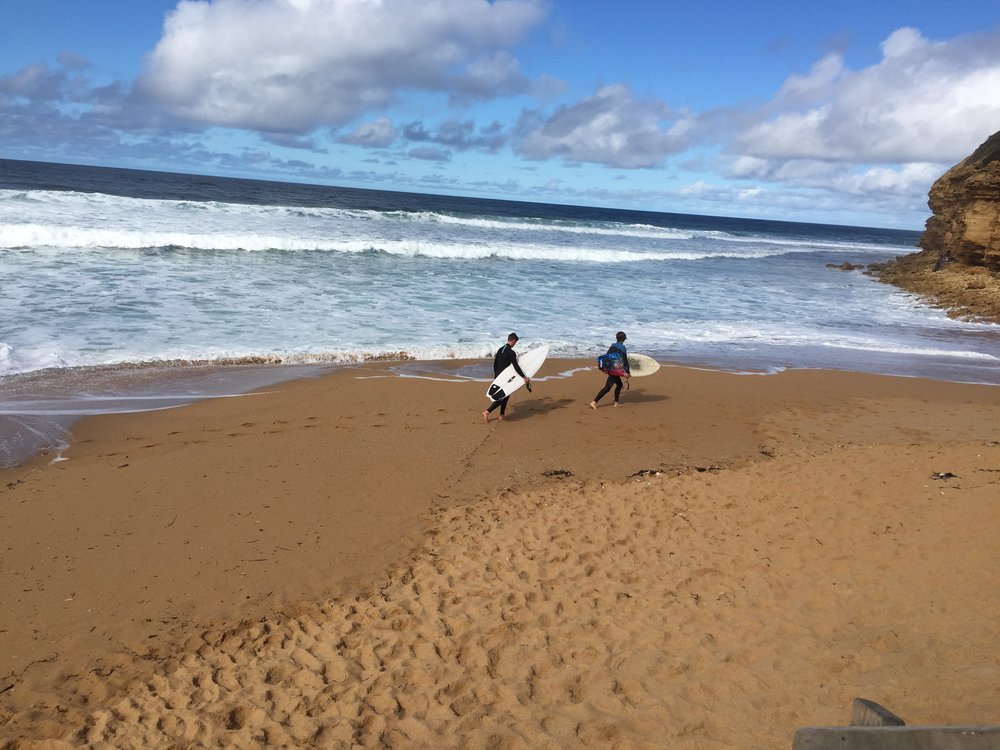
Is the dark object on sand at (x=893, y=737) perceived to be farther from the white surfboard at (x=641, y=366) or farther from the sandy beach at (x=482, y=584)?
the white surfboard at (x=641, y=366)

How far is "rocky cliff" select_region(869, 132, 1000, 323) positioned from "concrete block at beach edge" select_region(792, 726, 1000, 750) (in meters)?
26.0

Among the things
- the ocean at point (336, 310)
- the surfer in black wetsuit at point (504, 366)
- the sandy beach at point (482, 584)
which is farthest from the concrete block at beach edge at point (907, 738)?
the ocean at point (336, 310)

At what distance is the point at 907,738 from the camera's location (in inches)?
90.7

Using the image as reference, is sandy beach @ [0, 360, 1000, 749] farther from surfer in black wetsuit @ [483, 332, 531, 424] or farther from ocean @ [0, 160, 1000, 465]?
ocean @ [0, 160, 1000, 465]

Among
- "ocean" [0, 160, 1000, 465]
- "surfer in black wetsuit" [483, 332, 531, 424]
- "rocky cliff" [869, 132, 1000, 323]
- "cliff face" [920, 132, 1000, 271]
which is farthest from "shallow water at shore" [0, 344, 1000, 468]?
"cliff face" [920, 132, 1000, 271]

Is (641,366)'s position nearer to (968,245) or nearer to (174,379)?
(174,379)

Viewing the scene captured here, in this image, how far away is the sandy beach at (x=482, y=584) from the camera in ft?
13.7

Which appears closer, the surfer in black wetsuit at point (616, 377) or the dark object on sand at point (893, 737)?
the dark object on sand at point (893, 737)

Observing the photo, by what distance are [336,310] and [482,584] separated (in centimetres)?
1294

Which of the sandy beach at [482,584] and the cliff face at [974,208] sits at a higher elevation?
the cliff face at [974,208]

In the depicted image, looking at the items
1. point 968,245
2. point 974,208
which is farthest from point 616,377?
point 968,245

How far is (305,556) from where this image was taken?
20.3 ft

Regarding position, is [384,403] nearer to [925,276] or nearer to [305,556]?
[305,556]

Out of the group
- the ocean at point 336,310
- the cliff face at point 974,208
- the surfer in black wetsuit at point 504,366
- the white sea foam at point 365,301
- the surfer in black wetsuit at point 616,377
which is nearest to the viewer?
the surfer in black wetsuit at point 504,366
